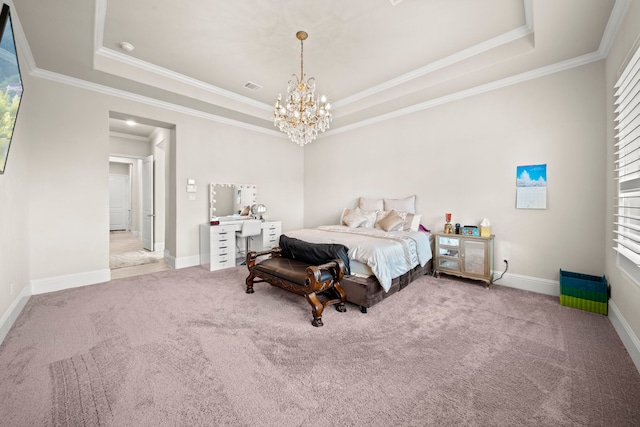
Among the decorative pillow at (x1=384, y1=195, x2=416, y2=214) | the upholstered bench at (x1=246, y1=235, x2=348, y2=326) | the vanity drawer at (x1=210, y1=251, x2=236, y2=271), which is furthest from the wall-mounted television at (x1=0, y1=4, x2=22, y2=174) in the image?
the decorative pillow at (x1=384, y1=195, x2=416, y2=214)

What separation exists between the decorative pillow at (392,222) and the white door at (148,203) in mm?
5348

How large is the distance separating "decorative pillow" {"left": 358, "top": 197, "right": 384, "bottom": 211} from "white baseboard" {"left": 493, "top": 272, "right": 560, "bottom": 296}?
6.78 feet

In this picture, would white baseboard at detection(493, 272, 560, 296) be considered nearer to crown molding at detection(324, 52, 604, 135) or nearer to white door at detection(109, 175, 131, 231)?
crown molding at detection(324, 52, 604, 135)

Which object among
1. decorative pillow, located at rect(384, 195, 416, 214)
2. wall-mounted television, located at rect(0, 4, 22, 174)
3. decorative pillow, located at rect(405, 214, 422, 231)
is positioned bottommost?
decorative pillow, located at rect(405, 214, 422, 231)

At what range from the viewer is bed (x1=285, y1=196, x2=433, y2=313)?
2.79 metres

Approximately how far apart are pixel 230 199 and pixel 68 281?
268 cm

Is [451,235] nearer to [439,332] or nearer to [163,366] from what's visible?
[439,332]

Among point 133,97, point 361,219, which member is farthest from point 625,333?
point 133,97

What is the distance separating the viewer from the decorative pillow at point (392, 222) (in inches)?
159

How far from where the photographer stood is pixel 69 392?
1.59 m

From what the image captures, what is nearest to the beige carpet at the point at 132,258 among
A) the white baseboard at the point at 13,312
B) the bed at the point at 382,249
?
the white baseboard at the point at 13,312

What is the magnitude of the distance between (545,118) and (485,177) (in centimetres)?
96

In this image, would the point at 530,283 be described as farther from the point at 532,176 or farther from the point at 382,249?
the point at 382,249

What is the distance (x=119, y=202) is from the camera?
9.38 meters
